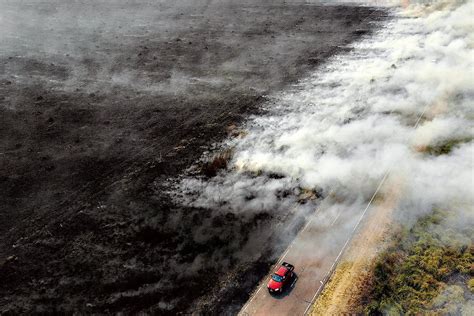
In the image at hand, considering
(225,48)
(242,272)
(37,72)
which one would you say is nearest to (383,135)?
(242,272)

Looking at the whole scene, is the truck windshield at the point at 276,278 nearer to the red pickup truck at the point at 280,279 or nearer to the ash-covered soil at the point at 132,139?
the red pickup truck at the point at 280,279

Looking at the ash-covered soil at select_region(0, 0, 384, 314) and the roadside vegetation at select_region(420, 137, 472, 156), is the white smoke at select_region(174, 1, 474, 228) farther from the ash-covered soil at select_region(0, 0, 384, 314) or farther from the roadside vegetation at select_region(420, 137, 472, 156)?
the ash-covered soil at select_region(0, 0, 384, 314)

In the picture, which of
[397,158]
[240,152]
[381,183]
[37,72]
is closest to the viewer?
[381,183]

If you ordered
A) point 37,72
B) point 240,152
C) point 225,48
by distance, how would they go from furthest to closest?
1. point 225,48
2. point 37,72
3. point 240,152

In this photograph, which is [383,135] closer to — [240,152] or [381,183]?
[381,183]

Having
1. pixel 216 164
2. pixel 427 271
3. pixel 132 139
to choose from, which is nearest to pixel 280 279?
pixel 427 271

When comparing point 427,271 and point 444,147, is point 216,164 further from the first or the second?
point 444,147
